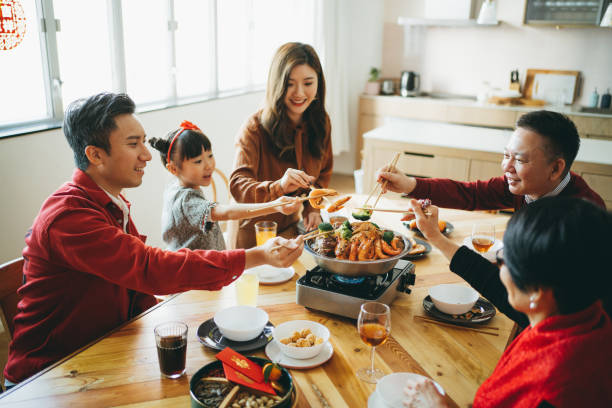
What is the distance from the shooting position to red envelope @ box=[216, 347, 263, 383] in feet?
4.03

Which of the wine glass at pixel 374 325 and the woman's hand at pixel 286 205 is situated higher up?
the woman's hand at pixel 286 205

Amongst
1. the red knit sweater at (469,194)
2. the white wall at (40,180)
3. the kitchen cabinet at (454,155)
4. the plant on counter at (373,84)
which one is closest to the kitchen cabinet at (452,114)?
the plant on counter at (373,84)

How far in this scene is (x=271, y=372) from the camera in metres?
1.23

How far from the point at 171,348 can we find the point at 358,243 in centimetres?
67

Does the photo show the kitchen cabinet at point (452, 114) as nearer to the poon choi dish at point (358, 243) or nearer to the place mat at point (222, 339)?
the poon choi dish at point (358, 243)

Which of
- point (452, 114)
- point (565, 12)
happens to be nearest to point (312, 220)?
point (452, 114)

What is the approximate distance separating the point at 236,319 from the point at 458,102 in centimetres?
504

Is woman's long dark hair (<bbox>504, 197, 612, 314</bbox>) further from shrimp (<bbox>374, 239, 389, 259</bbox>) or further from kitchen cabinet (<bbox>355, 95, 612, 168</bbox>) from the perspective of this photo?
kitchen cabinet (<bbox>355, 95, 612, 168</bbox>)

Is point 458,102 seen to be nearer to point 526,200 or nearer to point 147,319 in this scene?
point 526,200

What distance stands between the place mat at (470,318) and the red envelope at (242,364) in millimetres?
665

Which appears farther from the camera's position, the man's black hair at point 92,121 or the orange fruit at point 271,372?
the man's black hair at point 92,121

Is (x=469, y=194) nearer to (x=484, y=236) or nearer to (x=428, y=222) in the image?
(x=484, y=236)

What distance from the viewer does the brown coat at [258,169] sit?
7.75 ft

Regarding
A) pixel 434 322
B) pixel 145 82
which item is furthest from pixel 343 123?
pixel 434 322
